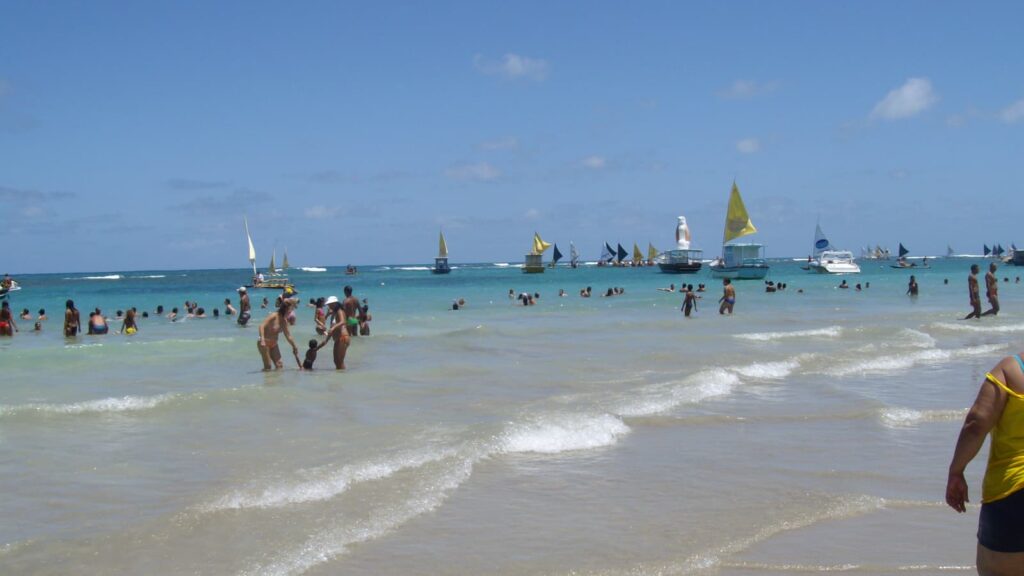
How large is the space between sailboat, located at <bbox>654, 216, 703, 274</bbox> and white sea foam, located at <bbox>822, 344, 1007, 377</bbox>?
57.9m

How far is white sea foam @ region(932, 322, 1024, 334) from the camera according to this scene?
67.2ft

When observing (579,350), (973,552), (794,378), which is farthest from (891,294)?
(973,552)

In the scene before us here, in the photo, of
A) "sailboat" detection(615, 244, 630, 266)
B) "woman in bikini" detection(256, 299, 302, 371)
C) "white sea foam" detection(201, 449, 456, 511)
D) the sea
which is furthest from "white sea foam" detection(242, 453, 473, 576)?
"sailboat" detection(615, 244, 630, 266)

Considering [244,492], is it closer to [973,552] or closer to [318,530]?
[318,530]

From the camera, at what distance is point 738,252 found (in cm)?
6141

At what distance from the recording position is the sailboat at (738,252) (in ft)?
183

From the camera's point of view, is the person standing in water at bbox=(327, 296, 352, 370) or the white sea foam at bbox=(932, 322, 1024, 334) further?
the white sea foam at bbox=(932, 322, 1024, 334)

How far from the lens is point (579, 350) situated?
17641 mm

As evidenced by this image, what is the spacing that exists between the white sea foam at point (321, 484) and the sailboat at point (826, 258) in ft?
243

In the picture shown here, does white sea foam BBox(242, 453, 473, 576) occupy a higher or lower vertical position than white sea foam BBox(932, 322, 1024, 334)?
higher

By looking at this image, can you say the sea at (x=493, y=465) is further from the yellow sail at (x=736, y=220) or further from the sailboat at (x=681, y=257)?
the sailboat at (x=681, y=257)

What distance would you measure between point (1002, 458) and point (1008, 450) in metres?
0.04

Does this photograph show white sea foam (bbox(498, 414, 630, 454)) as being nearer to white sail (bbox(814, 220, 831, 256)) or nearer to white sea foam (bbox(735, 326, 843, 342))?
white sea foam (bbox(735, 326, 843, 342))

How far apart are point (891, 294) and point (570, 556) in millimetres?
42739
